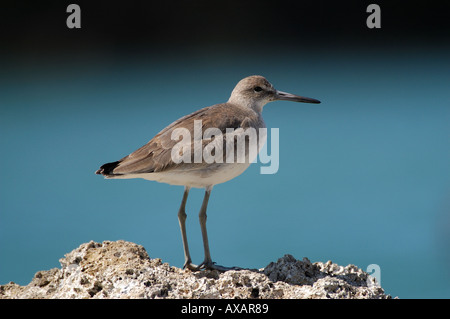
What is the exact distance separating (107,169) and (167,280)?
3.46 feet

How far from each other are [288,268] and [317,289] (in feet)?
1.15

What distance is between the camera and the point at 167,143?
15.9 ft

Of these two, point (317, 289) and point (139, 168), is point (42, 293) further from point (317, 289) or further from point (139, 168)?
point (317, 289)

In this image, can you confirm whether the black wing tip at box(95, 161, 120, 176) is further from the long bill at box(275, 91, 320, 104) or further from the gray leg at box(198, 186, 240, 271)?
the long bill at box(275, 91, 320, 104)

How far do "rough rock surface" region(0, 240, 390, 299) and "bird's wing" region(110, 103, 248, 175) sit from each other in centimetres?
59

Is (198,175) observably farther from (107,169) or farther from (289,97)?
(289,97)

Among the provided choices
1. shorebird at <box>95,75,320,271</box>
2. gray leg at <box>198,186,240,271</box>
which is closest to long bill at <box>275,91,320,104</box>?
shorebird at <box>95,75,320,271</box>

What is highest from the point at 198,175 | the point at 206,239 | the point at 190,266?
the point at 198,175

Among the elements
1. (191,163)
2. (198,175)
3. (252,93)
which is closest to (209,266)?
(198,175)

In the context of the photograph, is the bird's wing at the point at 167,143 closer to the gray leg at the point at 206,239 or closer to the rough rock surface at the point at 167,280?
the gray leg at the point at 206,239

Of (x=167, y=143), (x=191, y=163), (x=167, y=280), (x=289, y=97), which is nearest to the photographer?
(x=167, y=280)

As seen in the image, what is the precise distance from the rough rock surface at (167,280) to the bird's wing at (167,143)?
59 cm

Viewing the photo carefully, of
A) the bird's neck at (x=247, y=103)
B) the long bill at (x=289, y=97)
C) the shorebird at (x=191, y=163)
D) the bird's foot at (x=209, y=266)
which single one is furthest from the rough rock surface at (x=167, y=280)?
the long bill at (x=289, y=97)

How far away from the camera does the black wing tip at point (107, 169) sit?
4.68m
